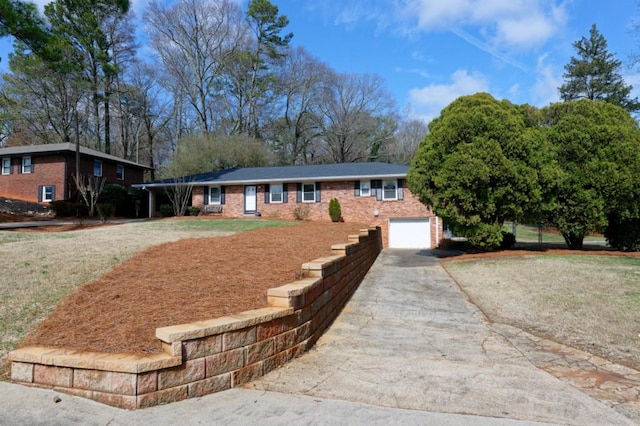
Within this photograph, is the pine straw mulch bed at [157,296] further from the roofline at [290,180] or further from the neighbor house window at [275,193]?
the neighbor house window at [275,193]

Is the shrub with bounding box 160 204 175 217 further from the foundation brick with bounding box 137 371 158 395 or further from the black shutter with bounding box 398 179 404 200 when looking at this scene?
the foundation brick with bounding box 137 371 158 395

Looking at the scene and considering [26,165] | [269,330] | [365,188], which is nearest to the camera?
[269,330]

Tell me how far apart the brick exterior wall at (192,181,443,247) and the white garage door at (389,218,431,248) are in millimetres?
250

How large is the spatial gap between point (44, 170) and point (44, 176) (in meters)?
0.41

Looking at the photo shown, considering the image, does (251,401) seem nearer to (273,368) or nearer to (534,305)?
(273,368)

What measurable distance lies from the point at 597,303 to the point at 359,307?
4012mm

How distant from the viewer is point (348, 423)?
289 centimetres

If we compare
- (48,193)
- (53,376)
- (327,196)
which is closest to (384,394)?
(53,376)

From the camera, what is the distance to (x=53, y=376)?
3.32 metres

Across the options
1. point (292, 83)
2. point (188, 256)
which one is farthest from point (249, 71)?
point (188, 256)

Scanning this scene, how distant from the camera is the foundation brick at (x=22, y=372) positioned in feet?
11.1

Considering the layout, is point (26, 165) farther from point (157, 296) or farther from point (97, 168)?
point (157, 296)

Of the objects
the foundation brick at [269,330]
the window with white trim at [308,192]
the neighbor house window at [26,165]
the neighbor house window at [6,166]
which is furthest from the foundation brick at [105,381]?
the neighbor house window at [6,166]

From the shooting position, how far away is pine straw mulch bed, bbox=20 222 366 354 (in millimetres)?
3820
